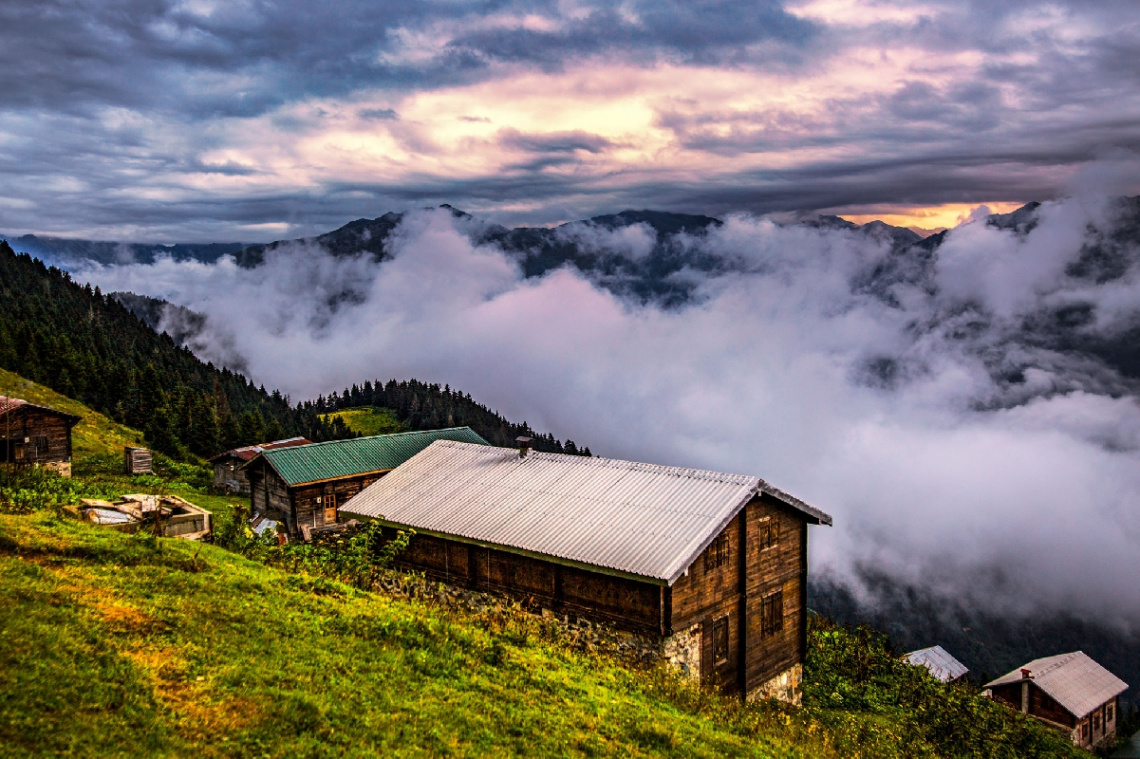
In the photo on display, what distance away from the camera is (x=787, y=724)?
17.9 metres

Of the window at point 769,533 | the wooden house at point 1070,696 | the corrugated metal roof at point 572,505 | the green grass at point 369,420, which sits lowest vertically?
the wooden house at point 1070,696

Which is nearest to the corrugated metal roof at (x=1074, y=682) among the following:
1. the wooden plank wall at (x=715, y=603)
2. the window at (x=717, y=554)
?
the wooden plank wall at (x=715, y=603)

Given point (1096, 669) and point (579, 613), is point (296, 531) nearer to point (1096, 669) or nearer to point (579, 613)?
point (579, 613)

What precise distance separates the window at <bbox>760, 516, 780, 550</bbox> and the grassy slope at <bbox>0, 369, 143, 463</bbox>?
57046 mm

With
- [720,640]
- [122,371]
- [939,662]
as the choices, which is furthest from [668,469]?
[122,371]

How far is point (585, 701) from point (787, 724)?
21.5 ft

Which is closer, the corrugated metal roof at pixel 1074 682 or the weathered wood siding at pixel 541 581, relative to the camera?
the weathered wood siding at pixel 541 581

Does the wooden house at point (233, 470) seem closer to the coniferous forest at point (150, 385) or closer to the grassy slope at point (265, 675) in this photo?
the coniferous forest at point (150, 385)

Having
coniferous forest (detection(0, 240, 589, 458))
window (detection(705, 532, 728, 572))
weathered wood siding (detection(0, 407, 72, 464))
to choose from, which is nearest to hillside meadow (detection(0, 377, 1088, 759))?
window (detection(705, 532, 728, 572))

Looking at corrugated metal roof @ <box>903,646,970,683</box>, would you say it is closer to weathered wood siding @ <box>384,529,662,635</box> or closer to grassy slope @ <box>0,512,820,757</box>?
weathered wood siding @ <box>384,529,662,635</box>

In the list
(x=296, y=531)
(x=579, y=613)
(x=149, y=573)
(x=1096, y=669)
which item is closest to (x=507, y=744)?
(x=149, y=573)

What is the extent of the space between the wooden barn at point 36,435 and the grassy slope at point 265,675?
1508 inches

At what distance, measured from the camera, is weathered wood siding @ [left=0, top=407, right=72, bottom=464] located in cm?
4869

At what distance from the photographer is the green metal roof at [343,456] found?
4328cm
